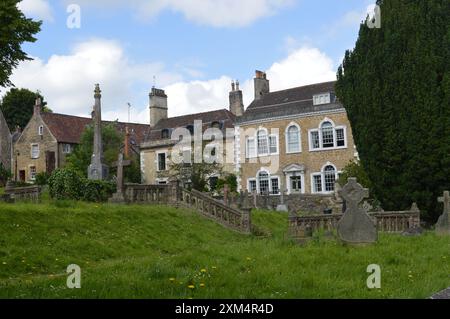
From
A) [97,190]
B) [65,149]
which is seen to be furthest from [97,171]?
[65,149]

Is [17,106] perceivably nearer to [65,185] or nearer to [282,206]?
[282,206]

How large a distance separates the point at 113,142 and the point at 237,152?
11.6 meters

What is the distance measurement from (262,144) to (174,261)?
37.4 m

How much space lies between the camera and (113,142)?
173 ft

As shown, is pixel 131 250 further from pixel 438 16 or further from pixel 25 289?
pixel 438 16

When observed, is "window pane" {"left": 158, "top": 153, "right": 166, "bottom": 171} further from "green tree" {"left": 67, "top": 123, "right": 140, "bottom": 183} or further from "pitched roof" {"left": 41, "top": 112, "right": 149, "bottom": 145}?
"pitched roof" {"left": 41, "top": 112, "right": 149, "bottom": 145}

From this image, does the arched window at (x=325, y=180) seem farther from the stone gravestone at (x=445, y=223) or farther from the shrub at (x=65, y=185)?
the stone gravestone at (x=445, y=223)

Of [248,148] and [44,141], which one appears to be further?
[44,141]

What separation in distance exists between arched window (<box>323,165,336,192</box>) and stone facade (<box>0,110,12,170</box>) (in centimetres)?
3515

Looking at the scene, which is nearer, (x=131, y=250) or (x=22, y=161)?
(x=131, y=250)

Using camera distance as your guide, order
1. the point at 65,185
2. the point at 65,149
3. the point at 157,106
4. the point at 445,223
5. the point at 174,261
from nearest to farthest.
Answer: the point at 174,261 < the point at 445,223 < the point at 65,185 < the point at 65,149 < the point at 157,106

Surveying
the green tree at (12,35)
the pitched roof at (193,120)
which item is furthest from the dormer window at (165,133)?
the green tree at (12,35)

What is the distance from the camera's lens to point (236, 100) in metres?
Answer: 55.4
